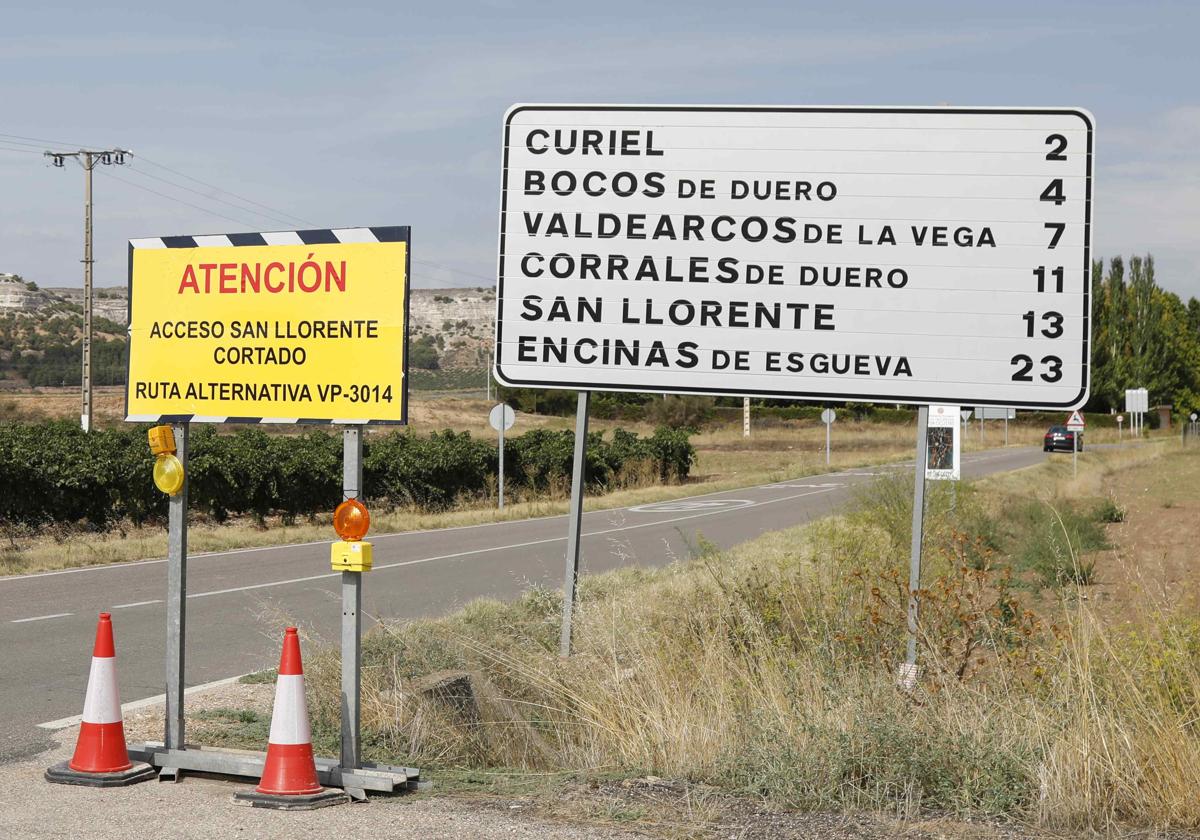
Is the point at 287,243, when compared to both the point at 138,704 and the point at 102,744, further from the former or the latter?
the point at 138,704

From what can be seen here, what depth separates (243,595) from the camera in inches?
551

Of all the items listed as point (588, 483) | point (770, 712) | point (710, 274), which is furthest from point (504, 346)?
point (588, 483)

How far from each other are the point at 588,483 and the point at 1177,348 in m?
71.5

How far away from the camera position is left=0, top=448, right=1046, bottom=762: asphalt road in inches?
353

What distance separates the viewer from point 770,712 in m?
5.60

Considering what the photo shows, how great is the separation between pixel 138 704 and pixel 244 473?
1644cm

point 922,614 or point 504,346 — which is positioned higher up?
point 504,346

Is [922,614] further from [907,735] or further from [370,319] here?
[370,319]

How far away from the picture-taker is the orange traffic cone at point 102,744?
5.69 m

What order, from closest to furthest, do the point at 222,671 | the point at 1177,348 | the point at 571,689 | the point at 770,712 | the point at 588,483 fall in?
the point at 770,712
the point at 571,689
the point at 222,671
the point at 588,483
the point at 1177,348

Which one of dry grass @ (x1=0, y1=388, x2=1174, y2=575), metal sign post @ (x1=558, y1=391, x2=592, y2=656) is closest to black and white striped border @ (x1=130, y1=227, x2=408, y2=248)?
metal sign post @ (x1=558, y1=391, x2=592, y2=656)

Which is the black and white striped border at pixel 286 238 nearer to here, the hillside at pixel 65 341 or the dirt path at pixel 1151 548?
the dirt path at pixel 1151 548

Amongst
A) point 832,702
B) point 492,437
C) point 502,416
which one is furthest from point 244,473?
point 492,437

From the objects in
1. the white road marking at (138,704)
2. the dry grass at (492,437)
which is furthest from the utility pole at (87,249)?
the white road marking at (138,704)
